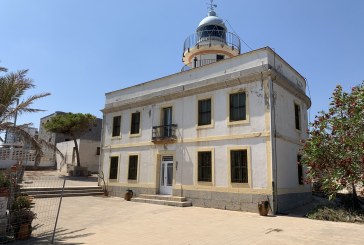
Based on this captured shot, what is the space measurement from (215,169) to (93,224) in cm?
668

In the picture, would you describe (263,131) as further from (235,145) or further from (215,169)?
(215,169)

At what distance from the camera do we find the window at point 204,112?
613 inches

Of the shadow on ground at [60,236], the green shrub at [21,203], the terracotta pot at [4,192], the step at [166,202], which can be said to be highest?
the terracotta pot at [4,192]

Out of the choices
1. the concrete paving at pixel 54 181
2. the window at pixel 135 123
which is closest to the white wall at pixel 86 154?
the concrete paving at pixel 54 181

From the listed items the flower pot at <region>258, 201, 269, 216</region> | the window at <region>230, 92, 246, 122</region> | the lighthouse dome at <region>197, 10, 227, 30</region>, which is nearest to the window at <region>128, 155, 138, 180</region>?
the window at <region>230, 92, 246, 122</region>

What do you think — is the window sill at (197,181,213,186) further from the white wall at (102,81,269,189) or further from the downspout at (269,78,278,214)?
the downspout at (269,78,278,214)

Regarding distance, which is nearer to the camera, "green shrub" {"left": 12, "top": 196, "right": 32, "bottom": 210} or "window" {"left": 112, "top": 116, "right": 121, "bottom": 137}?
"green shrub" {"left": 12, "top": 196, "right": 32, "bottom": 210}

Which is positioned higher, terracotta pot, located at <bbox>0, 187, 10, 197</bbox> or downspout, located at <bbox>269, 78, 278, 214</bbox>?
downspout, located at <bbox>269, 78, 278, 214</bbox>

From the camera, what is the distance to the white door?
16.9m

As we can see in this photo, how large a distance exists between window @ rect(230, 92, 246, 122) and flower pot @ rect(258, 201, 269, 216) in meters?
4.16

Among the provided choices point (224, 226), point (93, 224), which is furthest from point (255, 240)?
point (93, 224)

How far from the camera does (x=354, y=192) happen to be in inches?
496

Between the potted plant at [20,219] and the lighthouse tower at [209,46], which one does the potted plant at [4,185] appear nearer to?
the potted plant at [20,219]

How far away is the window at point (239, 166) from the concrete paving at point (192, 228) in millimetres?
1652
